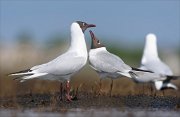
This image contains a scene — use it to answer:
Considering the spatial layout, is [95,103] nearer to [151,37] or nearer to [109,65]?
[109,65]

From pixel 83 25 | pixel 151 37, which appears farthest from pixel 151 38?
pixel 83 25

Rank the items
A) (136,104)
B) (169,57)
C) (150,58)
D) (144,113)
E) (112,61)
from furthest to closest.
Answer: (169,57)
(150,58)
(112,61)
(136,104)
(144,113)

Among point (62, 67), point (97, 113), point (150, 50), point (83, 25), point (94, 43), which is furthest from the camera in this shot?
point (150, 50)

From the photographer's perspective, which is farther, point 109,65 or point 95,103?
point 109,65

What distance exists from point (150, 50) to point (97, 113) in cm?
765

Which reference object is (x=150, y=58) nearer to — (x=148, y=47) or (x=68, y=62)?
(x=148, y=47)

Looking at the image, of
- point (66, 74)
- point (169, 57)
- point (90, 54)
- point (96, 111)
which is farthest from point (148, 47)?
point (169, 57)

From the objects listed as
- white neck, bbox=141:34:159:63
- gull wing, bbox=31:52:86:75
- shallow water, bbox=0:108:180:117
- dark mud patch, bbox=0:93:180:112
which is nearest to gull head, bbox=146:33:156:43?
white neck, bbox=141:34:159:63

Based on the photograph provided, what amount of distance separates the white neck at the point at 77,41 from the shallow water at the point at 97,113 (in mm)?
1959

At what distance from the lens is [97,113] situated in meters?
11.9

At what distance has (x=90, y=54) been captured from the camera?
15562mm

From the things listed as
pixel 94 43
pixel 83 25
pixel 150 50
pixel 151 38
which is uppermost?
pixel 83 25

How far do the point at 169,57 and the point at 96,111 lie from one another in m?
97.0

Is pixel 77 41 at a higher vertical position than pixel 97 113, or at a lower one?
higher
